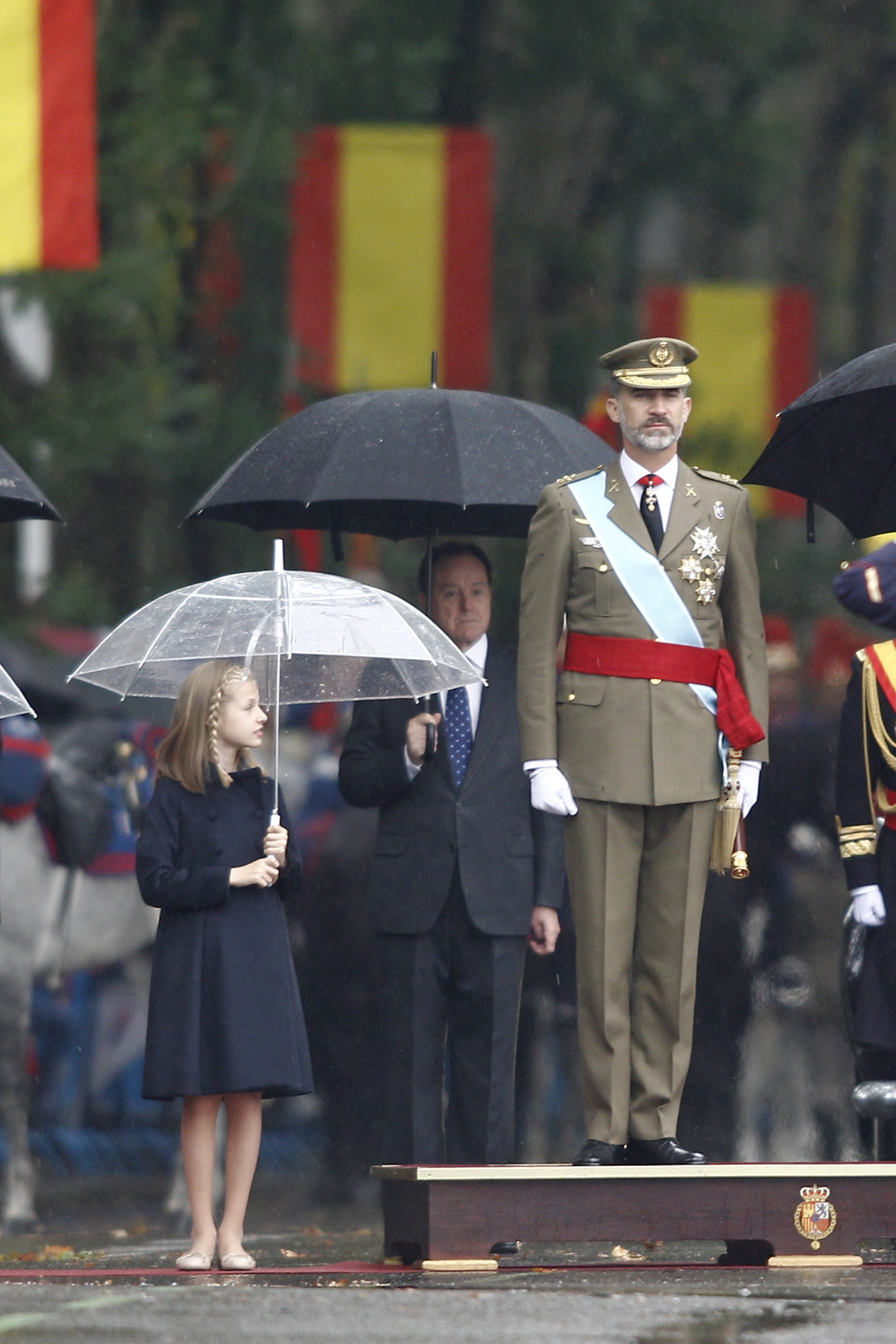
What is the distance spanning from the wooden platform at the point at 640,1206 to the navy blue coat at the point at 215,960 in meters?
0.43

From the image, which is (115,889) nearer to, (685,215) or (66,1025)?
Answer: (66,1025)

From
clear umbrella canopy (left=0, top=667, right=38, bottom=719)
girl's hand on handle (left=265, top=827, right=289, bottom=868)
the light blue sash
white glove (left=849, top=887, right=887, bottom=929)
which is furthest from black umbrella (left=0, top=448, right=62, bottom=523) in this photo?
white glove (left=849, top=887, right=887, bottom=929)

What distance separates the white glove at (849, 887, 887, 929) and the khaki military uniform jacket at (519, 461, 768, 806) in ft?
1.85

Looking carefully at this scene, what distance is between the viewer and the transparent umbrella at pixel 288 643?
23.0ft

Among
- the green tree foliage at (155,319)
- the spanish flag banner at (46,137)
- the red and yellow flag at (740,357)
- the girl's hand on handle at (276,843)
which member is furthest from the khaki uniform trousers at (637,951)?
the red and yellow flag at (740,357)

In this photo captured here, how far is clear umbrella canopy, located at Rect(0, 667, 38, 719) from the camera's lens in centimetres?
680

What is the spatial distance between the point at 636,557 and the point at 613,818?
0.66m

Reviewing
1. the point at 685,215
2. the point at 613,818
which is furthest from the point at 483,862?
the point at 685,215

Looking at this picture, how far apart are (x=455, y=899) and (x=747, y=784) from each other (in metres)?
0.98

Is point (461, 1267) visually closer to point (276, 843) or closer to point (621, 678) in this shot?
point (276, 843)

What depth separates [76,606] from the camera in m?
11.3

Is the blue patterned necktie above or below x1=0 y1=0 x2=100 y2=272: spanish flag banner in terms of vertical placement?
below

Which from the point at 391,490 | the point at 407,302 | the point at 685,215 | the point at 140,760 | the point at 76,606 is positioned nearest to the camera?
the point at 391,490

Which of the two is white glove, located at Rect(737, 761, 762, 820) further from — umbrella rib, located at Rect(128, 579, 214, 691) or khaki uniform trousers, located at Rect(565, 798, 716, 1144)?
umbrella rib, located at Rect(128, 579, 214, 691)
